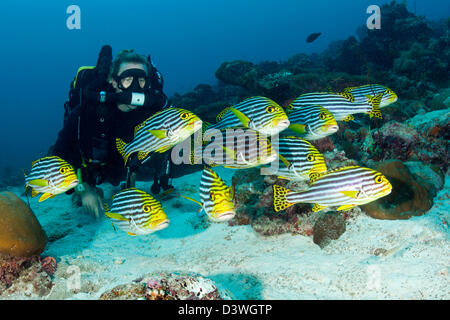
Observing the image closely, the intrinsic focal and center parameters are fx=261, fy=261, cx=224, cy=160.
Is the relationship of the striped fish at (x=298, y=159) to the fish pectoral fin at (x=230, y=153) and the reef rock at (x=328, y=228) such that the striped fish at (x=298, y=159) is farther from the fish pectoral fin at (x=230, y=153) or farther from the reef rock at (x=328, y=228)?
the reef rock at (x=328, y=228)

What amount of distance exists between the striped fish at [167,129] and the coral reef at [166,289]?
1.54 m

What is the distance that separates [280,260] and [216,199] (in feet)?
6.11

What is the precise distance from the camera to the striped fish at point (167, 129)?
3045 mm

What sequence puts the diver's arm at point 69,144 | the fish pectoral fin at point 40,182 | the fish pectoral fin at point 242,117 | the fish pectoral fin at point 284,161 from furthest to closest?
the diver's arm at point 69,144 → the fish pectoral fin at point 40,182 → the fish pectoral fin at point 284,161 → the fish pectoral fin at point 242,117

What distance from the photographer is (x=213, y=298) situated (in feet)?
7.25

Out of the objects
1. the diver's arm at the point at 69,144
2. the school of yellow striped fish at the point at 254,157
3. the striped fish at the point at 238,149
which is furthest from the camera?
the diver's arm at the point at 69,144

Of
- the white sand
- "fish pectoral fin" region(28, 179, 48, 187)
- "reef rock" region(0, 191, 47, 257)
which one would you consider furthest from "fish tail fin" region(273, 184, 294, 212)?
"reef rock" region(0, 191, 47, 257)

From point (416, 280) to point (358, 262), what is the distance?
64cm

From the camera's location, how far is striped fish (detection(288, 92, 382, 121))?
11.5 feet

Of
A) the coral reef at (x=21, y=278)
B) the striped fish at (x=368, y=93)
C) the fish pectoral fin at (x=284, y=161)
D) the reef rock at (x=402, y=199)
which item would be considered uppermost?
the striped fish at (x=368, y=93)

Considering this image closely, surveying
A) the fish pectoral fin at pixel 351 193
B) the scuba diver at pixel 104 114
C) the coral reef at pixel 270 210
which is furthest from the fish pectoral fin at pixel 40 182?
the fish pectoral fin at pixel 351 193

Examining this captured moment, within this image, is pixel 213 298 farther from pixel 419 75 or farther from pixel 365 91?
pixel 419 75

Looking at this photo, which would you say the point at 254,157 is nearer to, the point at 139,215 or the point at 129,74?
the point at 139,215

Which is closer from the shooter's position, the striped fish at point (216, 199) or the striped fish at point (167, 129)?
the striped fish at point (216, 199)
